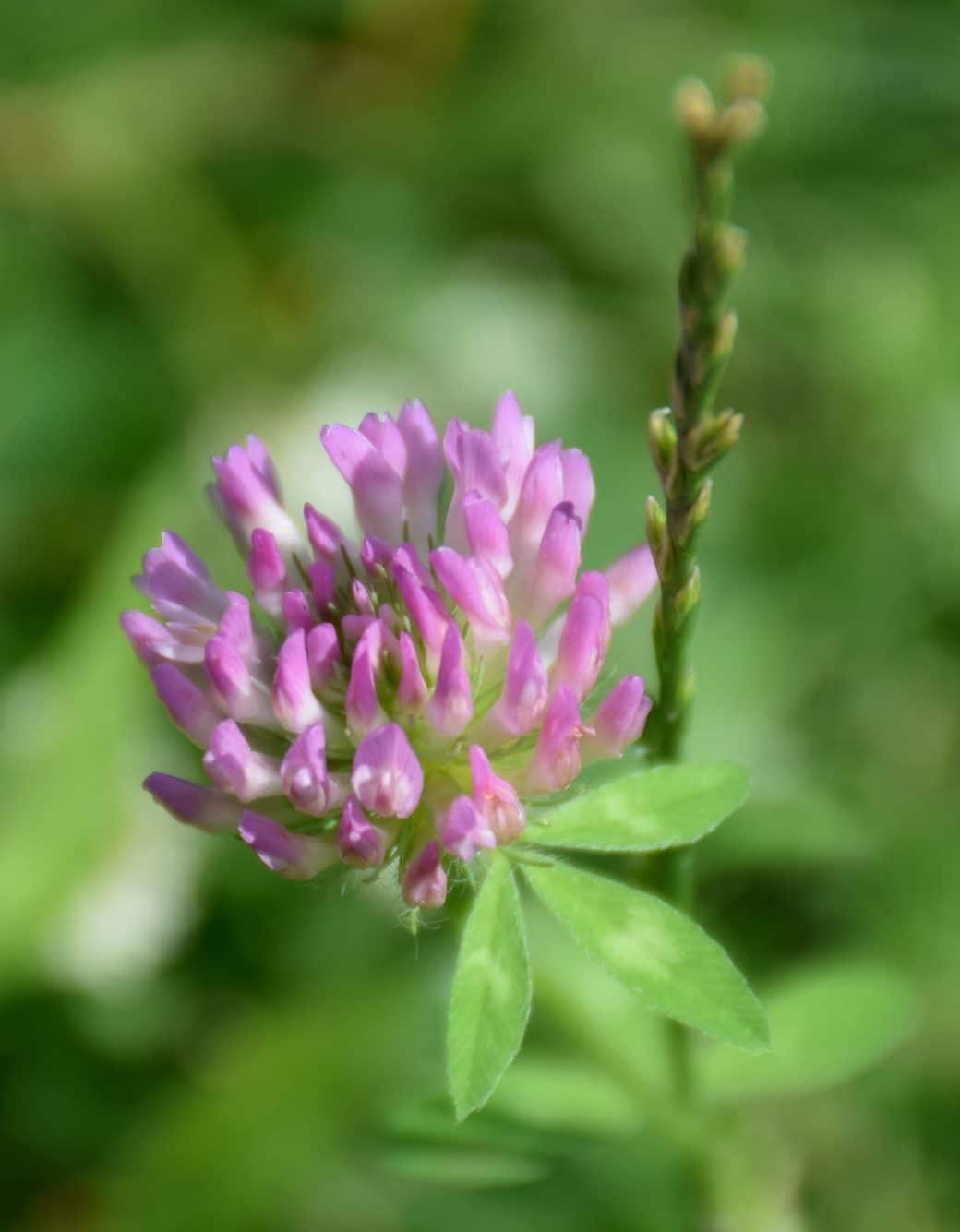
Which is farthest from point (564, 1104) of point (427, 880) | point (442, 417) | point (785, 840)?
point (442, 417)

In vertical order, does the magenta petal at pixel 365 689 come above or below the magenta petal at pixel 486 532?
below

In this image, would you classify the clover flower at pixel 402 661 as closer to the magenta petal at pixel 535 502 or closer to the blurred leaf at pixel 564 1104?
the magenta petal at pixel 535 502

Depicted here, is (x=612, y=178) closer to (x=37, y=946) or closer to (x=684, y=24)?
(x=684, y=24)

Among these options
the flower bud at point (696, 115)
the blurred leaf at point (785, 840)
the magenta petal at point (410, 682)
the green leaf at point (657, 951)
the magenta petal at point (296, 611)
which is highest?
the flower bud at point (696, 115)

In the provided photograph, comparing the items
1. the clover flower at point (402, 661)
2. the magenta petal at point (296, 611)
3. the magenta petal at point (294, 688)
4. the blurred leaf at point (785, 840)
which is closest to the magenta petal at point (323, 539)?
the clover flower at point (402, 661)

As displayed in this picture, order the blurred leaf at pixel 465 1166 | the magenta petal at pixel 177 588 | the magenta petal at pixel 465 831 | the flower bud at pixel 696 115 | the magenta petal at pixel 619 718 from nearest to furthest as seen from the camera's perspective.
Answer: the flower bud at pixel 696 115
the magenta petal at pixel 465 831
the magenta petal at pixel 619 718
the magenta petal at pixel 177 588
the blurred leaf at pixel 465 1166
